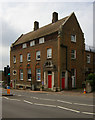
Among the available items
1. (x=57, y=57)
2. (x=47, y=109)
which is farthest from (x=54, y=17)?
(x=47, y=109)

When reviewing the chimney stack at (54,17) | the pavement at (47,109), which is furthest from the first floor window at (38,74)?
the pavement at (47,109)

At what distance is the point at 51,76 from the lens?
23156 millimetres

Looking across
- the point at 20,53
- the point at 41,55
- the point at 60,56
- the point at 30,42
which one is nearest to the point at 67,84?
the point at 60,56

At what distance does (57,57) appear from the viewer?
22.2m

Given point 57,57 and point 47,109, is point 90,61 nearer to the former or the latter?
point 57,57

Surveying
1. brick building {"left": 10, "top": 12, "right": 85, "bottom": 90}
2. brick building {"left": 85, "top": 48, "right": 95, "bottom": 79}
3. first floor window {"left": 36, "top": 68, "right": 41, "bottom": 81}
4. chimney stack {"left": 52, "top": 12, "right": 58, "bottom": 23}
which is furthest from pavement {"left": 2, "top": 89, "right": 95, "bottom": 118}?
chimney stack {"left": 52, "top": 12, "right": 58, "bottom": 23}

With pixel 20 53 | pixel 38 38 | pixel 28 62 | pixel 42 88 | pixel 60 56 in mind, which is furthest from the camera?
pixel 20 53

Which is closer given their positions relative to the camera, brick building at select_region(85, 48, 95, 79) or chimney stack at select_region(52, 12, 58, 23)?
chimney stack at select_region(52, 12, 58, 23)

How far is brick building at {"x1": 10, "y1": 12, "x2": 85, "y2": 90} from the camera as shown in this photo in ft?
73.5

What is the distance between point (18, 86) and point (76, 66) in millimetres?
13815

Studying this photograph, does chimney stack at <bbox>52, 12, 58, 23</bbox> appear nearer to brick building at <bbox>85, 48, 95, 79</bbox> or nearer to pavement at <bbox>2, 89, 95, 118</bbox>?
brick building at <bbox>85, 48, 95, 79</bbox>

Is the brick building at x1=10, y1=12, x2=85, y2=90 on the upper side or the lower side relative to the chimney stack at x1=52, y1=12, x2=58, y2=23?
lower

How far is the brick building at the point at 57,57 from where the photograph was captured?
73.5 ft

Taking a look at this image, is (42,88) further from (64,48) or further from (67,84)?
(64,48)
